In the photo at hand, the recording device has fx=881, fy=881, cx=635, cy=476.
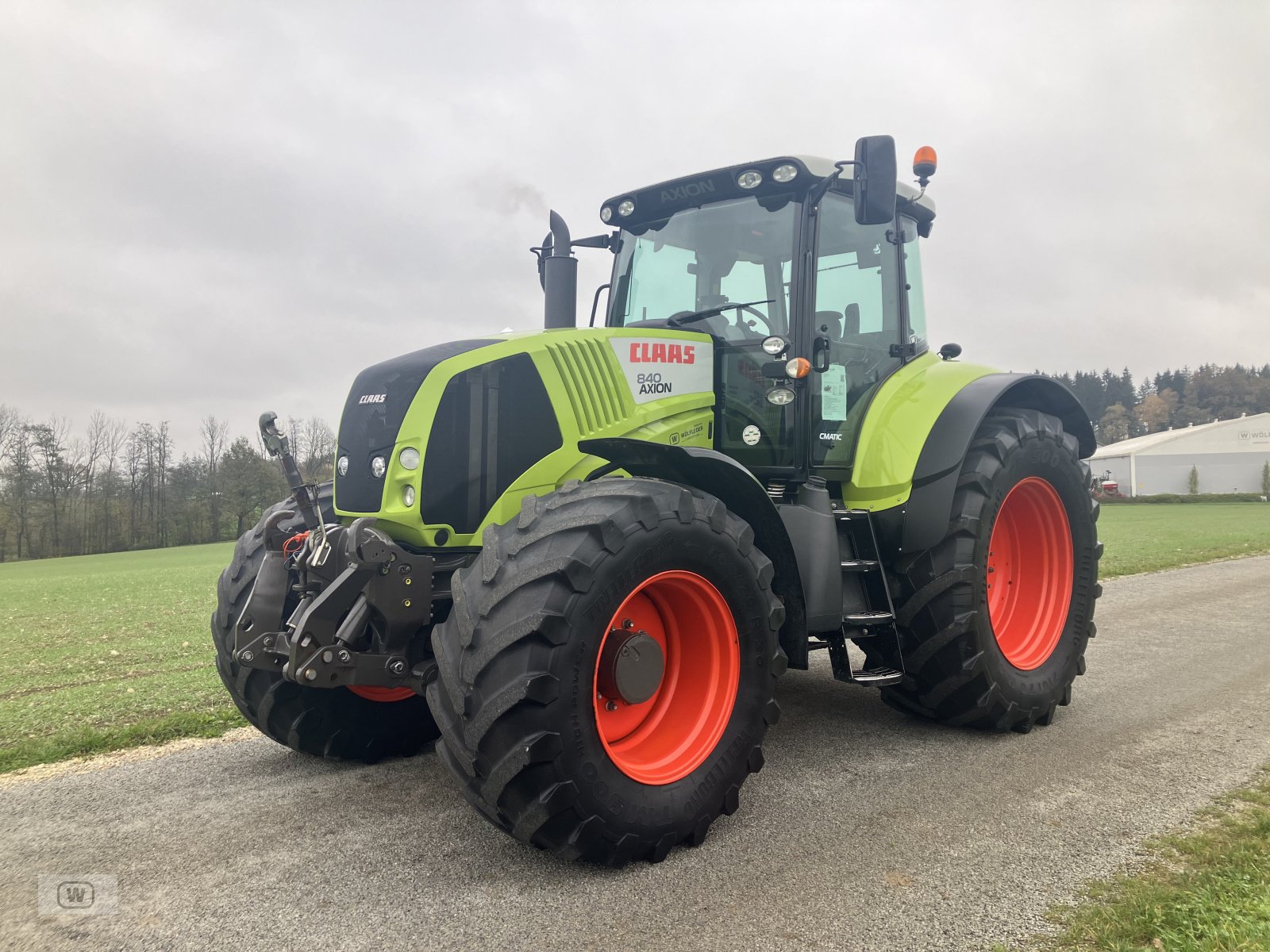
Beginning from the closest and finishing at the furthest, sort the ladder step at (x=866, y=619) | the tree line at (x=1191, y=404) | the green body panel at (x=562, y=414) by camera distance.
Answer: the green body panel at (x=562, y=414) → the ladder step at (x=866, y=619) → the tree line at (x=1191, y=404)

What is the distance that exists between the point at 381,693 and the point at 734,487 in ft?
6.80

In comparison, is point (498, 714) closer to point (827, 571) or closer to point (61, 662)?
point (827, 571)

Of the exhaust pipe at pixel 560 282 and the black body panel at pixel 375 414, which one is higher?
the exhaust pipe at pixel 560 282

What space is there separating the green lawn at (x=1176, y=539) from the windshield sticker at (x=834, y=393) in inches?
375

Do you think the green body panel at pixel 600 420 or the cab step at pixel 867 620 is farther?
the cab step at pixel 867 620

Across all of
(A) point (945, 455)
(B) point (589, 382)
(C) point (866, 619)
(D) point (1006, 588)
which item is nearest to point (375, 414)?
(B) point (589, 382)

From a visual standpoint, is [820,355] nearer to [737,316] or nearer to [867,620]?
[737,316]

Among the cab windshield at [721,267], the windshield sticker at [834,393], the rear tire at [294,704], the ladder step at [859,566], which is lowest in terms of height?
the rear tire at [294,704]

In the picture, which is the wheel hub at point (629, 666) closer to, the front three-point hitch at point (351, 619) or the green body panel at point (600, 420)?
the front three-point hitch at point (351, 619)

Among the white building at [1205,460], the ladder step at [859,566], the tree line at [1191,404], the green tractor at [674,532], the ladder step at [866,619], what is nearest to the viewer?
the green tractor at [674,532]

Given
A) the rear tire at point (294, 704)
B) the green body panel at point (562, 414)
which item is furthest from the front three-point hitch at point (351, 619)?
the rear tire at point (294, 704)

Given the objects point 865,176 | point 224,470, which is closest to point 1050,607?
point 865,176

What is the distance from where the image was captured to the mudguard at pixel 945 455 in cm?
462

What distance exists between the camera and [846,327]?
4922 mm
